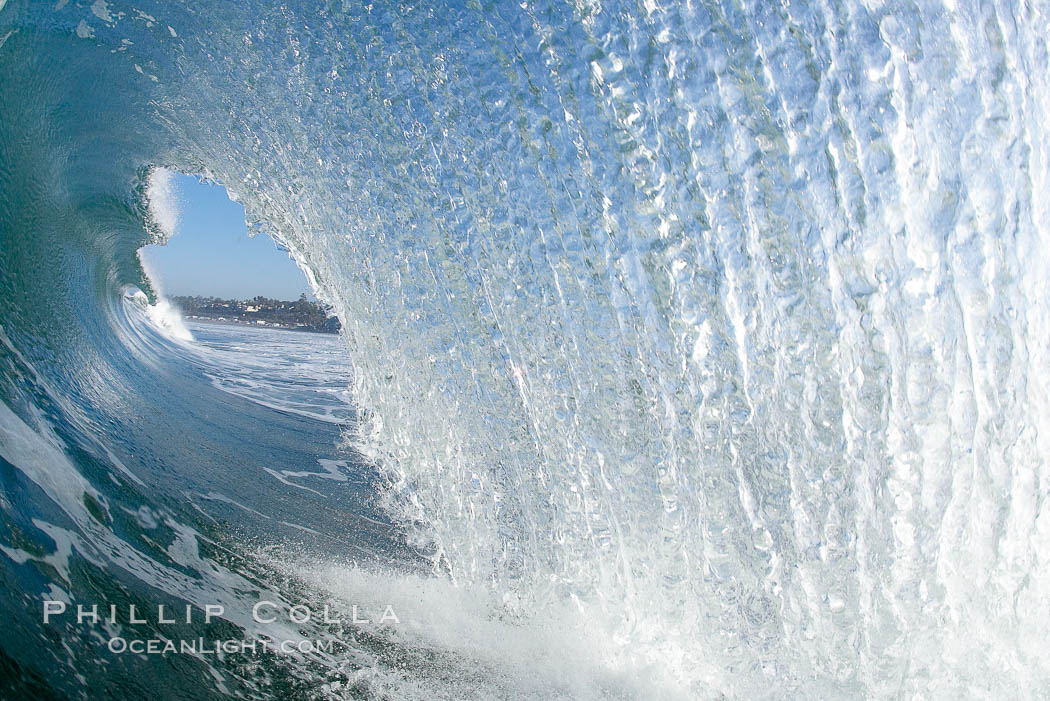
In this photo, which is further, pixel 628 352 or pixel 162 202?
pixel 162 202


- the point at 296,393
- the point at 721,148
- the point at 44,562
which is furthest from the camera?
the point at 296,393

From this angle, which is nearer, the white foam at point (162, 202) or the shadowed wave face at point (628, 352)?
the shadowed wave face at point (628, 352)

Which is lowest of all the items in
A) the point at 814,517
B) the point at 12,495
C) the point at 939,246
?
the point at 12,495

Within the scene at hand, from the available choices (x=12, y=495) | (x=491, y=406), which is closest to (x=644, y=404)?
(x=491, y=406)

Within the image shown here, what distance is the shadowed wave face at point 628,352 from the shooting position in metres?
1.54

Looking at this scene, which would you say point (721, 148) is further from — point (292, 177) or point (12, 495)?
point (12, 495)

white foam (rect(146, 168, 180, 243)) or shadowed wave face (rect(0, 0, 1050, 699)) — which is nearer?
shadowed wave face (rect(0, 0, 1050, 699))

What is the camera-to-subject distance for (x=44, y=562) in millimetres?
2449

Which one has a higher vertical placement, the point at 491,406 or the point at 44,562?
the point at 491,406

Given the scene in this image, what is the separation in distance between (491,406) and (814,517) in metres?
1.19

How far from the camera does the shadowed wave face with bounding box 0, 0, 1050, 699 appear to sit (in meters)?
1.54

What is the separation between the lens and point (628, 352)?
77.4 inches

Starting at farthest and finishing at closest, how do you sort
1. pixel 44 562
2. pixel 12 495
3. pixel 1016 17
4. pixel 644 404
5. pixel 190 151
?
1. pixel 190 151
2. pixel 12 495
3. pixel 44 562
4. pixel 644 404
5. pixel 1016 17

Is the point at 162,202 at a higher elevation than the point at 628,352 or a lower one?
higher
